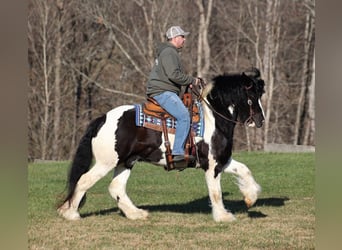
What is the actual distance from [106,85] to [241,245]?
23460mm

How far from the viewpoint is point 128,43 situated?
2880 cm

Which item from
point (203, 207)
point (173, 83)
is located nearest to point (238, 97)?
point (173, 83)

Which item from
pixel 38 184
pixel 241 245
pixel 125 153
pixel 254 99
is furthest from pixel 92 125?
pixel 38 184

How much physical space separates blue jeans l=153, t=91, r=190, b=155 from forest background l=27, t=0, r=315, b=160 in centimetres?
1915

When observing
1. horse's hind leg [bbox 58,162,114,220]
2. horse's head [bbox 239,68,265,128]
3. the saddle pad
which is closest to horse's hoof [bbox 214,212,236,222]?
the saddle pad

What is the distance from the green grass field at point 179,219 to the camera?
646 cm

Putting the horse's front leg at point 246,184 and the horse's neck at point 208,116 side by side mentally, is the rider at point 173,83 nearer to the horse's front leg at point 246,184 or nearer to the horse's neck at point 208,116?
the horse's neck at point 208,116

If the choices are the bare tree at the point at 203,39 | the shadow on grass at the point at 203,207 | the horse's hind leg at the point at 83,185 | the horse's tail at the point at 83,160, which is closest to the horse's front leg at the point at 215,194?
the shadow on grass at the point at 203,207

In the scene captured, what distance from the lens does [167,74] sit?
769cm

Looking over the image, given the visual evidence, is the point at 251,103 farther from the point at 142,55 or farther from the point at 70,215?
the point at 142,55
